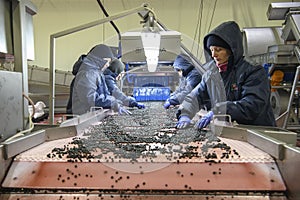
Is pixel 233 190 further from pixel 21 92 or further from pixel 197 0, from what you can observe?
pixel 197 0

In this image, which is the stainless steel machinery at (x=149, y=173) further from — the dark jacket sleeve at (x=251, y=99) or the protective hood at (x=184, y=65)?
the protective hood at (x=184, y=65)

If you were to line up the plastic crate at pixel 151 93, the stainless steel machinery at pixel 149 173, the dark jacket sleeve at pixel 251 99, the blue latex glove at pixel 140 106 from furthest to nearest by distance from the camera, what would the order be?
the plastic crate at pixel 151 93, the blue latex glove at pixel 140 106, the dark jacket sleeve at pixel 251 99, the stainless steel machinery at pixel 149 173

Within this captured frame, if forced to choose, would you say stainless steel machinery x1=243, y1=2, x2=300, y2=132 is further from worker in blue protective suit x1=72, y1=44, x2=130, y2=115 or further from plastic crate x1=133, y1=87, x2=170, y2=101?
worker in blue protective suit x1=72, y1=44, x2=130, y2=115

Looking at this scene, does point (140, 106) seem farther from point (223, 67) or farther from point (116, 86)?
point (223, 67)

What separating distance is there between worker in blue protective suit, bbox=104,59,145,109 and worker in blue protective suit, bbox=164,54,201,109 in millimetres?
355

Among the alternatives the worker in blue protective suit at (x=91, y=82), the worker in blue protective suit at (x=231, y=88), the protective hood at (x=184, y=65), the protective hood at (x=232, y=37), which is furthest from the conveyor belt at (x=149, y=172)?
the protective hood at (x=184, y=65)

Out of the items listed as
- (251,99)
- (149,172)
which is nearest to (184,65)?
(251,99)

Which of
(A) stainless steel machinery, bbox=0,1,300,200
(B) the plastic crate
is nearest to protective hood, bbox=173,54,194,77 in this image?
(B) the plastic crate

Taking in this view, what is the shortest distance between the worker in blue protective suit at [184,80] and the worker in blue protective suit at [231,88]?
0.96 meters

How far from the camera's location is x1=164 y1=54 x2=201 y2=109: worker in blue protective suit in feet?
9.53

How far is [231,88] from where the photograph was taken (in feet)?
5.50

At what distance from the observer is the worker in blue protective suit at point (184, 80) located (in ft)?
9.53

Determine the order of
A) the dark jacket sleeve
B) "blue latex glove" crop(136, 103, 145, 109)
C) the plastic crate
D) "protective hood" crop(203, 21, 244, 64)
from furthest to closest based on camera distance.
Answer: the plastic crate
"blue latex glove" crop(136, 103, 145, 109)
"protective hood" crop(203, 21, 244, 64)
the dark jacket sleeve

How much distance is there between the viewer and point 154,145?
40.1 inches
